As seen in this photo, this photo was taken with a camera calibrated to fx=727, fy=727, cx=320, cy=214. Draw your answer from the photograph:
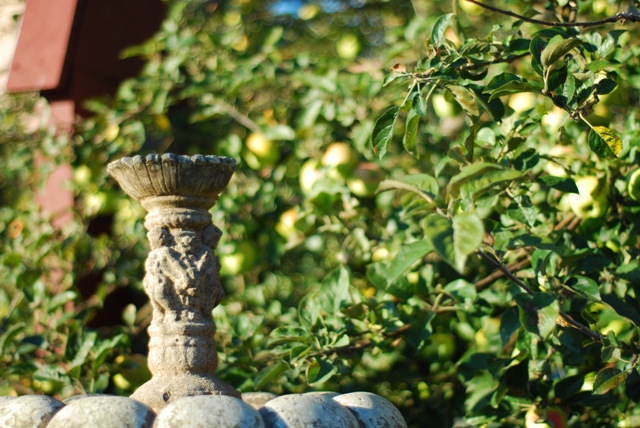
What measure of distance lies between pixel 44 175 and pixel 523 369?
1.67m

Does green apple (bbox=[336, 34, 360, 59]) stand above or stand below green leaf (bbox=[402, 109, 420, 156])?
below

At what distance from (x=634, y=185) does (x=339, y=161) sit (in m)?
0.79

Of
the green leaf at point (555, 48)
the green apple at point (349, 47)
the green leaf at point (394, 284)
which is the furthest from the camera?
the green apple at point (349, 47)

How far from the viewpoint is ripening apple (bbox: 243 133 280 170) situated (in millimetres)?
2275

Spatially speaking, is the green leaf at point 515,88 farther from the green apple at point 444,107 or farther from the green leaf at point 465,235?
the green apple at point 444,107

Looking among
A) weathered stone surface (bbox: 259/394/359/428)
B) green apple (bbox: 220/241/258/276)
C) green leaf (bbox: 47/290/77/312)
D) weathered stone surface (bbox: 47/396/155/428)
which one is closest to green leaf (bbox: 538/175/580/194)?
weathered stone surface (bbox: 259/394/359/428)

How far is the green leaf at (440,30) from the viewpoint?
4.33 ft

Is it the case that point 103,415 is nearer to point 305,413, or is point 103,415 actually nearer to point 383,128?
point 305,413

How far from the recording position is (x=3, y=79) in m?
3.01

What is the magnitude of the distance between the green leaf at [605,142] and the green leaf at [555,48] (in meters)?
0.16

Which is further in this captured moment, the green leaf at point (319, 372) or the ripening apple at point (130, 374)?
the ripening apple at point (130, 374)

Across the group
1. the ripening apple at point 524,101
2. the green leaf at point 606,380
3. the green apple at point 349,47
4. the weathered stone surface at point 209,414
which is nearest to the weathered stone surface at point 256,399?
the weathered stone surface at point 209,414

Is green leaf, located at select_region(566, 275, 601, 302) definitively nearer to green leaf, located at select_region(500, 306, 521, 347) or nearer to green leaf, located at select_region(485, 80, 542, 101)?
green leaf, located at select_region(500, 306, 521, 347)

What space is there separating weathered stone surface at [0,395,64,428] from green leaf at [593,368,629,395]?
834 millimetres
